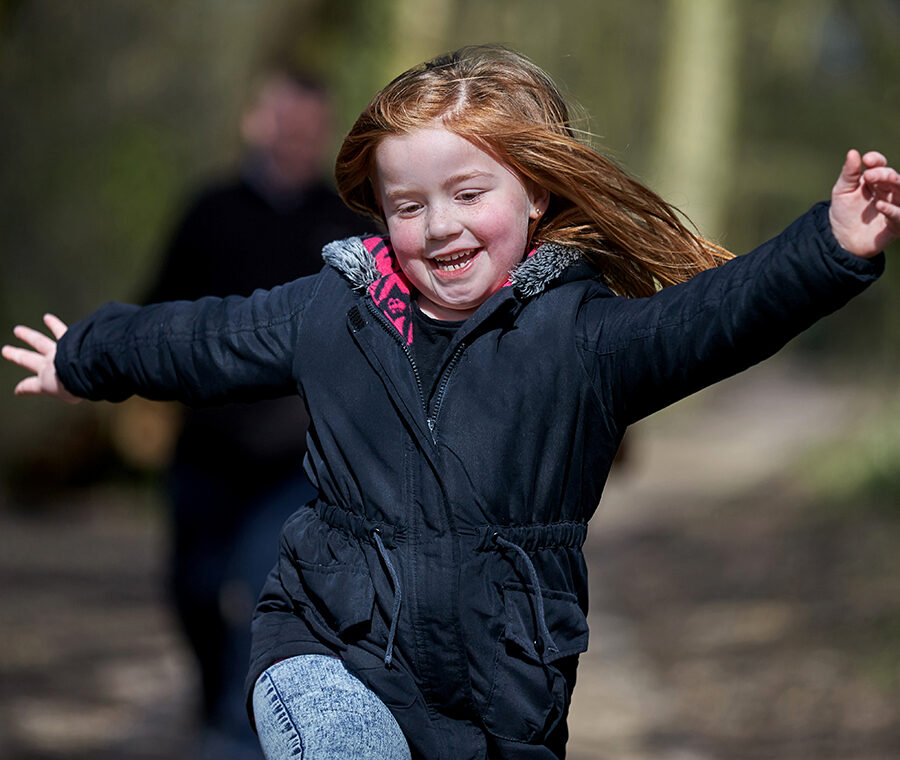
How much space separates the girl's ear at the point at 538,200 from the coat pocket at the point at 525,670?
2.31 feet

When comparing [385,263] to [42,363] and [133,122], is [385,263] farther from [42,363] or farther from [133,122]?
[133,122]

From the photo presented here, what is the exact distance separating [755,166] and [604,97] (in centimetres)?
209

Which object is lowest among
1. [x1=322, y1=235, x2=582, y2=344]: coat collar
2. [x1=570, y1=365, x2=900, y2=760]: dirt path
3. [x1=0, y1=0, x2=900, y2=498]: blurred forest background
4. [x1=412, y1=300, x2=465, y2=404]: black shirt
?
[x1=570, y1=365, x2=900, y2=760]: dirt path

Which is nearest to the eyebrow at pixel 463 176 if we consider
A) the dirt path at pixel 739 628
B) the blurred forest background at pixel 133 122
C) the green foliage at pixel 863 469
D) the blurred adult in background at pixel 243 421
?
the blurred adult in background at pixel 243 421

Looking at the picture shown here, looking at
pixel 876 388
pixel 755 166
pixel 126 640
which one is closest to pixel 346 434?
pixel 126 640

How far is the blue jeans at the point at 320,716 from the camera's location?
2.25m

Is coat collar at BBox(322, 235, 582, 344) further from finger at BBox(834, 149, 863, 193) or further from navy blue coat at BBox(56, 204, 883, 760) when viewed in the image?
finger at BBox(834, 149, 863, 193)

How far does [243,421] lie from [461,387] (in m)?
2.93

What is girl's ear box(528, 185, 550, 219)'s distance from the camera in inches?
102

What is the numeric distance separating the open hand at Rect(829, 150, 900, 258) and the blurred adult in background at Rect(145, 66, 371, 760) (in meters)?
3.16

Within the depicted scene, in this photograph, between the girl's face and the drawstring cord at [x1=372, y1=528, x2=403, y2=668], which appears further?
the girl's face

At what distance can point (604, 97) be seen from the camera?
17469mm

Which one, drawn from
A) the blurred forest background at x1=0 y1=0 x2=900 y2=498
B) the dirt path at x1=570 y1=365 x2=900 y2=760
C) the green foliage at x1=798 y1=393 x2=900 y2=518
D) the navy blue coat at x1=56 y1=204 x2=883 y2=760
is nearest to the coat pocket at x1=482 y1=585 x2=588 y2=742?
the navy blue coat at x1=56 y1=204 x2=883 y2=760

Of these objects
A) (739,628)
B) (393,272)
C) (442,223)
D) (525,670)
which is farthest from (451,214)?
(739,628)
